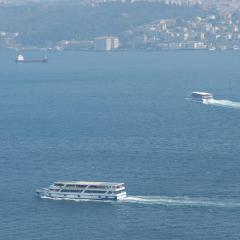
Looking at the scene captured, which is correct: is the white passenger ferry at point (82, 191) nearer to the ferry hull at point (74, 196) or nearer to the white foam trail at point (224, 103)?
the ferry hull at point (74, 196)

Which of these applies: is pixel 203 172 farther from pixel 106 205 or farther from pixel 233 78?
pixel 233 78

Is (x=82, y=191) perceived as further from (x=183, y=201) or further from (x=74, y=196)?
(x=183, y=201)

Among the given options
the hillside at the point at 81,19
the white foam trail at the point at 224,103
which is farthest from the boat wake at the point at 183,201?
the hillside at the point at 81,19

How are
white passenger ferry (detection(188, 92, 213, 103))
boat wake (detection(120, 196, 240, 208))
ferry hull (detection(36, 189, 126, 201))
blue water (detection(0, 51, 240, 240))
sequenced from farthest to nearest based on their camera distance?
white passenger ferry (detection(188, 92, 213, 103)) < ferry hull (detection(36, 189, 126, 201)) < boat wake (detection(120, 196, 240, 208)) < blue water (detection(0, 51, 240, 240))

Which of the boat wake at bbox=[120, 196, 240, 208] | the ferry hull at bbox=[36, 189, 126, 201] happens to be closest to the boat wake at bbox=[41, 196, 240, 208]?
the boat wake at bbox=[120, 196, 240, 208]

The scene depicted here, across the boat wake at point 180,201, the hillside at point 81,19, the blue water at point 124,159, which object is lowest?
the hillside at point 81,19

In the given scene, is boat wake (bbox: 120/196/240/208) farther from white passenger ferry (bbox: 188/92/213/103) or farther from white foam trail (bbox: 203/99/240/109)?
white passenger ferry (bbox: 188/92/213/103)
